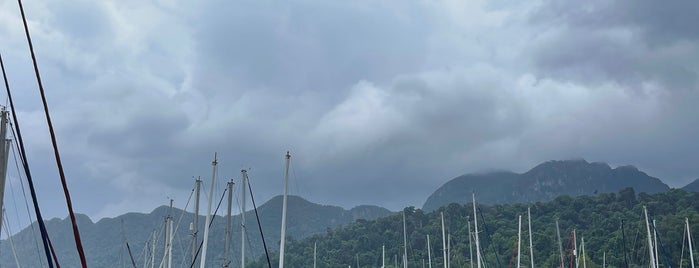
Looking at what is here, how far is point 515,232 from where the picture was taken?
130500mm

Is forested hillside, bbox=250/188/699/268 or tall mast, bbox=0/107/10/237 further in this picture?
forested hillside, bbox=250/188/699/268

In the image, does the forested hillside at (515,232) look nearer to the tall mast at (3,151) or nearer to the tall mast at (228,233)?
the tall mast at (228,233)

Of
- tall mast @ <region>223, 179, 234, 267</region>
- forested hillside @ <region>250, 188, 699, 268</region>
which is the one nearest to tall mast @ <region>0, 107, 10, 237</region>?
tall mast @ <region>223, 179, 234, 267</region>

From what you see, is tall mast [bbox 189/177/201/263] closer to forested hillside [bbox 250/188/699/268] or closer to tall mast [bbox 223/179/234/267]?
tall mast [bbox 223/179/234/267]

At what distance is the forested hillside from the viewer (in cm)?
11200

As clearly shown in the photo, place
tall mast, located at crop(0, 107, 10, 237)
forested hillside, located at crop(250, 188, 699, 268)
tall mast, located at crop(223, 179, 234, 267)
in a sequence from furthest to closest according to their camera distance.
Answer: forested hillside, located at crop(250, 188, 699, 268) < tall mast, located at crop(223, 179, 234, 267) < tall mast, located at crop(0, 107, 10, 237)

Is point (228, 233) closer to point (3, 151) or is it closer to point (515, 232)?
point (3, 151)

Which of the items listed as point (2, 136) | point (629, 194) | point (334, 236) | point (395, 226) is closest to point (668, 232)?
point (629, 194)

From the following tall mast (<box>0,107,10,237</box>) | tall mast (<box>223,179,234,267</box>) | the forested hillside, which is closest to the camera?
tall mast (<box>0,107,10,237</box>)

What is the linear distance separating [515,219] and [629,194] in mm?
24258

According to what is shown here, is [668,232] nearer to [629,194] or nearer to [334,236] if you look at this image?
[629,194]

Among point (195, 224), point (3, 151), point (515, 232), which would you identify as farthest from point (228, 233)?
point (515, 232)

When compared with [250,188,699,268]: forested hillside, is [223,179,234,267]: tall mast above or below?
below

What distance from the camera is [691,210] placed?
132 m
